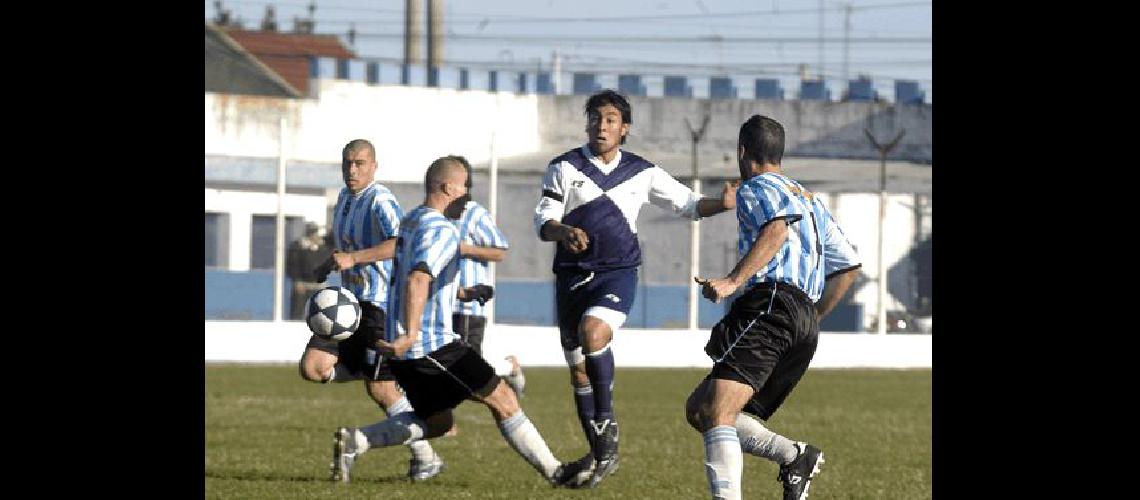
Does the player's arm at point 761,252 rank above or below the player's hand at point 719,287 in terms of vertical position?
above

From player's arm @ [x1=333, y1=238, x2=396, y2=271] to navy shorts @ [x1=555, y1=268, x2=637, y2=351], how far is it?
0.98 meters

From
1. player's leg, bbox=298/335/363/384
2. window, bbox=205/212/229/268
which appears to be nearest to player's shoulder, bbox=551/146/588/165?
player's leg, bbox=298/335/363/384

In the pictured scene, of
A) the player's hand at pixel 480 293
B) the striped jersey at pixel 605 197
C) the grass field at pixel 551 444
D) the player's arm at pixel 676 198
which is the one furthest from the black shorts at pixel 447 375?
the player's hand at pixel 480 293

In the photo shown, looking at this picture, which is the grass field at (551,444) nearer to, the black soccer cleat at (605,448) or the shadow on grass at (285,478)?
the shadow on grass at (285,478)

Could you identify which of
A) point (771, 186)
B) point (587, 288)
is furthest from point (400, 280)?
point (771, 186)

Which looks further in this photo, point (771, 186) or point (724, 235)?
point (724, 235)

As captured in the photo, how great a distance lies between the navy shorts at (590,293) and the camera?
11.4m

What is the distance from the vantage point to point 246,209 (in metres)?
38.0

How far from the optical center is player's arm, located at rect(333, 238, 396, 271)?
11.1m

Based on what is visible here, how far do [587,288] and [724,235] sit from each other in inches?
1381

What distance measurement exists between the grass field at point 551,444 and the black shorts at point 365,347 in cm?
63

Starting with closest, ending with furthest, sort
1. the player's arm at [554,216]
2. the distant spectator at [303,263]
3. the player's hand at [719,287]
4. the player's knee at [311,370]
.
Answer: the player's hand at [719,287] < the player's arm at [554,216] < the player's knee at [311,370] < the distant spectator at [303,263]
